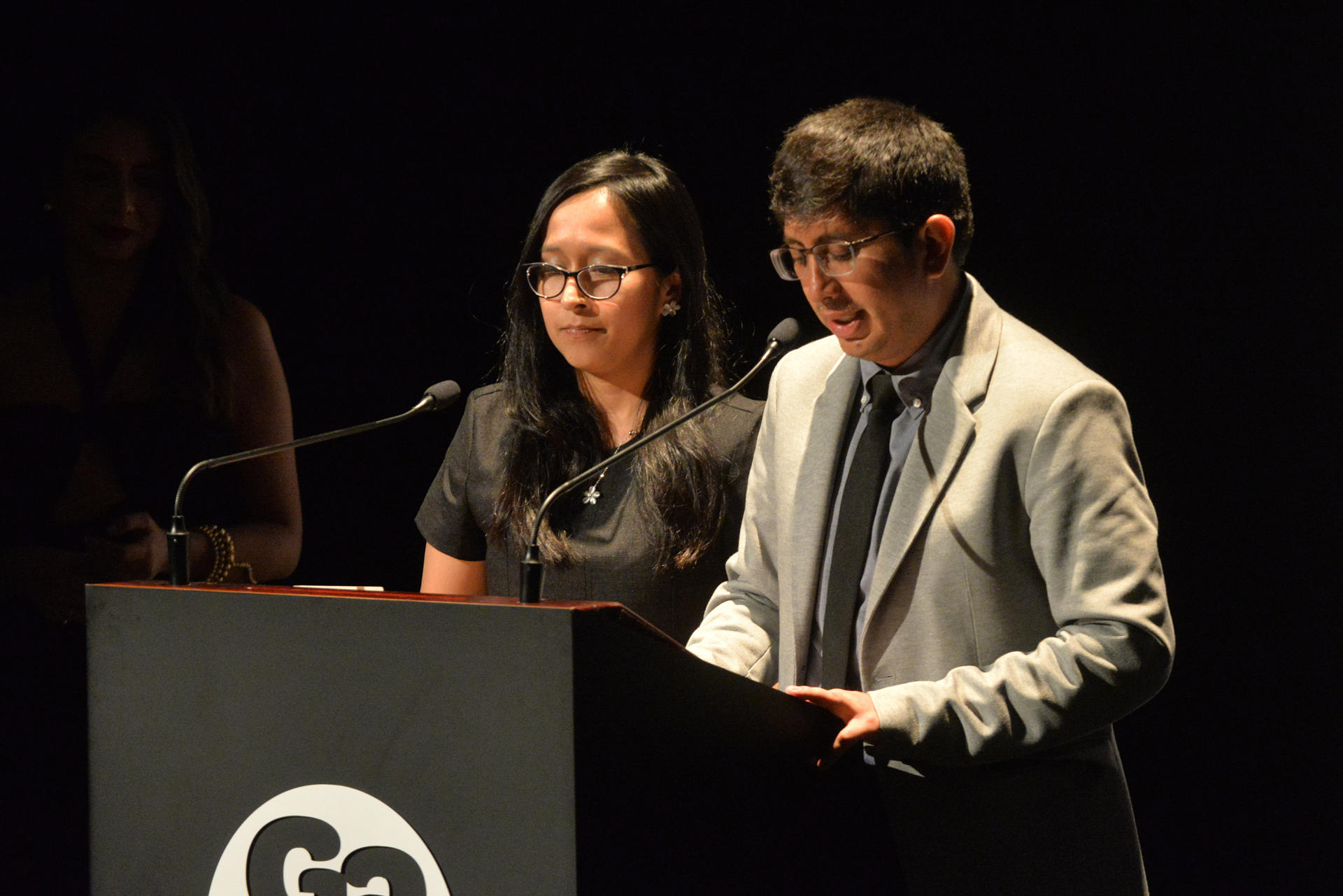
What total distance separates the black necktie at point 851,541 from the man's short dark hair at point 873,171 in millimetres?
239

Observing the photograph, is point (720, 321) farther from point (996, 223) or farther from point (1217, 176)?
point (1217, 176)

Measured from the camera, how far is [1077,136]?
2.65 metres

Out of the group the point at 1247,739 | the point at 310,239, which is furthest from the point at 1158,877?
the point at 310,239

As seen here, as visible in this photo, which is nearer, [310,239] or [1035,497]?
[1035,497]

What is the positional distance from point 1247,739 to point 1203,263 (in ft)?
3.55

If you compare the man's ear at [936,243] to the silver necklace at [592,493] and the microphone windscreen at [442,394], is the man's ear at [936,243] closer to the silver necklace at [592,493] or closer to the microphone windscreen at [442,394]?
the microphone windscreen at [442,394]

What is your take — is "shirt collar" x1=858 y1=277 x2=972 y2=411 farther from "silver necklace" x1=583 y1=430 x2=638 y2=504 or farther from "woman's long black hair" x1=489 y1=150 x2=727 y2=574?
"silver necklace" x1=583 y1=430 x2=638 y2=504

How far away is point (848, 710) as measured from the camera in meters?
1.45

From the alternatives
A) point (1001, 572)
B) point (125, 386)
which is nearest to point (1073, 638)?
point (1001, 572)

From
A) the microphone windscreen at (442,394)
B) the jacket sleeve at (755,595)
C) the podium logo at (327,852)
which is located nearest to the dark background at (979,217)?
the jacket sleeve at (755,595)

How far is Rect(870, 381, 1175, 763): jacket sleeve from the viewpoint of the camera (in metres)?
1.46

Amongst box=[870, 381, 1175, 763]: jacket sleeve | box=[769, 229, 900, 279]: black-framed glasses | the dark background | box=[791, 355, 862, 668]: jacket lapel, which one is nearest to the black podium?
box=[870, 381, 1175, 763]: jacket sleeve

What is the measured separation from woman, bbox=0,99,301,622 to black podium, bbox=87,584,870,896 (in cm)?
119

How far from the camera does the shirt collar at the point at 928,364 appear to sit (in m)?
1.67
